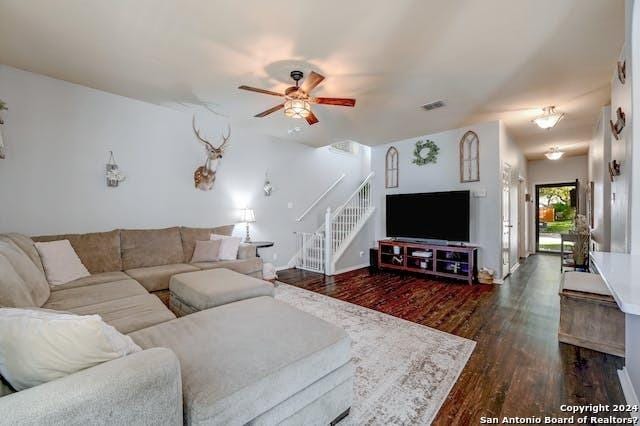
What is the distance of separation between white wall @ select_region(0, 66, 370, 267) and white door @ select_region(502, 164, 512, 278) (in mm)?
2734

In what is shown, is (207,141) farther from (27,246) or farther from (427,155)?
(427,155)

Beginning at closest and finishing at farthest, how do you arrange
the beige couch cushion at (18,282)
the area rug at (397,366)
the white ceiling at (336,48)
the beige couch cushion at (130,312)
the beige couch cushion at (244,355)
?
the beige couch cushion at (244,355) → the beige couch cushion at (18,282) → the area rug at (397,366) → the beige couch cushion at (130,312) → the white ceiling at (336,48)

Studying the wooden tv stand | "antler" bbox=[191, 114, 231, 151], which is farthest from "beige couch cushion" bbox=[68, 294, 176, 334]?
the wooden tv stand

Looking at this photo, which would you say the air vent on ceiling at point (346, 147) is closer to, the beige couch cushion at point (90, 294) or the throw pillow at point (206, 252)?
the throw pillow at point (206, 252)

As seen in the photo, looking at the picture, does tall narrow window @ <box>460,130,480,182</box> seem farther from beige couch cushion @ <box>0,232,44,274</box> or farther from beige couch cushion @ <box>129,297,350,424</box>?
beige couch cushion @ <box>0,232,44,274</box>

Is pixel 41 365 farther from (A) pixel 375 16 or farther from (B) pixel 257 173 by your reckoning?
(B) pixel 257 173

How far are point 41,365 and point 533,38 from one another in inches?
143

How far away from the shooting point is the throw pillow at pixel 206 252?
3.66m

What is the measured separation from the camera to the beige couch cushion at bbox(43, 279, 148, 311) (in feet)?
6.69

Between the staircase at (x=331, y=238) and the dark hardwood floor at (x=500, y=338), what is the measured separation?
41 centimetres

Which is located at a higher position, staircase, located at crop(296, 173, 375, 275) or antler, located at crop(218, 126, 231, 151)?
antler, located at crop(218, 126, 231, 151)

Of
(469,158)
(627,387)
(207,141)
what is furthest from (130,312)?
(469,158)

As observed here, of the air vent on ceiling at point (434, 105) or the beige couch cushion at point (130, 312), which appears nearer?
the beige couch cushion at point (130, 312)

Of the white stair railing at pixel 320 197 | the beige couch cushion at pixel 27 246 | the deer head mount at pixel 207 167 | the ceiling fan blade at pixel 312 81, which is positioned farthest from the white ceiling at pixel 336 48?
the white stair railing at pixel 320 197
